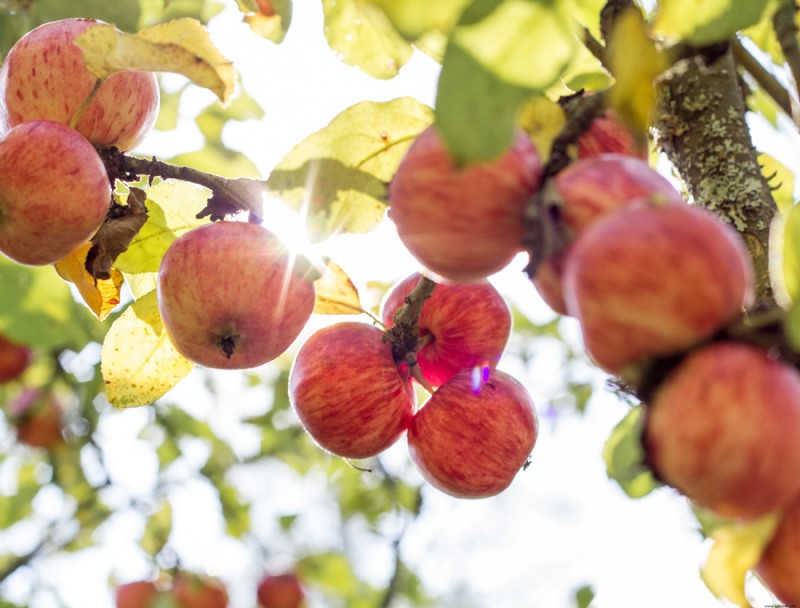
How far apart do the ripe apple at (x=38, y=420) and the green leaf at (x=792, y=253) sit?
4217mm

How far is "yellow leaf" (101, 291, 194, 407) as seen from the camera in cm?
174

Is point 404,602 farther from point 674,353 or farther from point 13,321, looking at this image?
point 674,353

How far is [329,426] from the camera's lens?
1.58 m

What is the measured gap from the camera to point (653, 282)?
706 mm

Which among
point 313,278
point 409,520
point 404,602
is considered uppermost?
point 313,278

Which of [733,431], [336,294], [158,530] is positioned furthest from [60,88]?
A: [158,530]

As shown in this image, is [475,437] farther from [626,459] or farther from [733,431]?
[733,431]

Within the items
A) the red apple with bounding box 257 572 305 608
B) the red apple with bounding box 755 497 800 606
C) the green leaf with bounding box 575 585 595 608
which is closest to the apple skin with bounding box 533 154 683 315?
the red apple with bounding box 755 497 800 606

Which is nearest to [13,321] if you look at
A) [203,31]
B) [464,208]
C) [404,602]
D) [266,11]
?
[266,11]

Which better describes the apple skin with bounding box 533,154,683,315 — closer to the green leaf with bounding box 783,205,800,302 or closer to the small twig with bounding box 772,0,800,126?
the green leaf with bounding box 783,205,800,302

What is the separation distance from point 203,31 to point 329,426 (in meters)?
0.77

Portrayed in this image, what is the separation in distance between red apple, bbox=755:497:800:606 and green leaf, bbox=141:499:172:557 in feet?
11.2

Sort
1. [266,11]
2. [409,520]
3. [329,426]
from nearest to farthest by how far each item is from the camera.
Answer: [329,426] → [266,11] → [409,520]

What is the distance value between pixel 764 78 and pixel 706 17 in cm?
110
